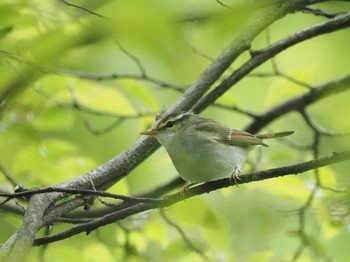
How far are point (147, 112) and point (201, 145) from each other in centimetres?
80

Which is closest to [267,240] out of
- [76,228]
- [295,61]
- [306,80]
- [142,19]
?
[295,61]

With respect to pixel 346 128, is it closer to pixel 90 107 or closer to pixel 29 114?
pixel 90 107

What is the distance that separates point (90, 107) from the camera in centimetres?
365

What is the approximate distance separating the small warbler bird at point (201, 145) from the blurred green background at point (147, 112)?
0.68ft

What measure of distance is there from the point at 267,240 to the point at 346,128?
81.7 inches

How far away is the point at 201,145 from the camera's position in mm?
3387

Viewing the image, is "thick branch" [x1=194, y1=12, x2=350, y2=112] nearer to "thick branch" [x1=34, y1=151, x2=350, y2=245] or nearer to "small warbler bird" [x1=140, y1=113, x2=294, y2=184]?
"small warbler bird" [x1=140, y1=113, x2=294, y2=184]

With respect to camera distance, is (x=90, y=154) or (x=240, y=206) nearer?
(x=90, y=154)

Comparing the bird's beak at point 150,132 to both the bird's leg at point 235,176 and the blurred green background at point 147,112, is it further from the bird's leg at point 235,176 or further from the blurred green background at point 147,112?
the bird's leg at point 235,176

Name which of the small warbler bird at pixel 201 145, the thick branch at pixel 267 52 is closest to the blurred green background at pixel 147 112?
the thick branch at pixel 267 52

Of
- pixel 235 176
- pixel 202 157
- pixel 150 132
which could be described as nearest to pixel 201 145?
pixel 202 157

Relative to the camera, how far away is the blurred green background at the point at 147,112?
100cm

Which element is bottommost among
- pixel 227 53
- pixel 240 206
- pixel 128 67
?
pixel 240 206

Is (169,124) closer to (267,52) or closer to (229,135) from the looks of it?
(229,135)
